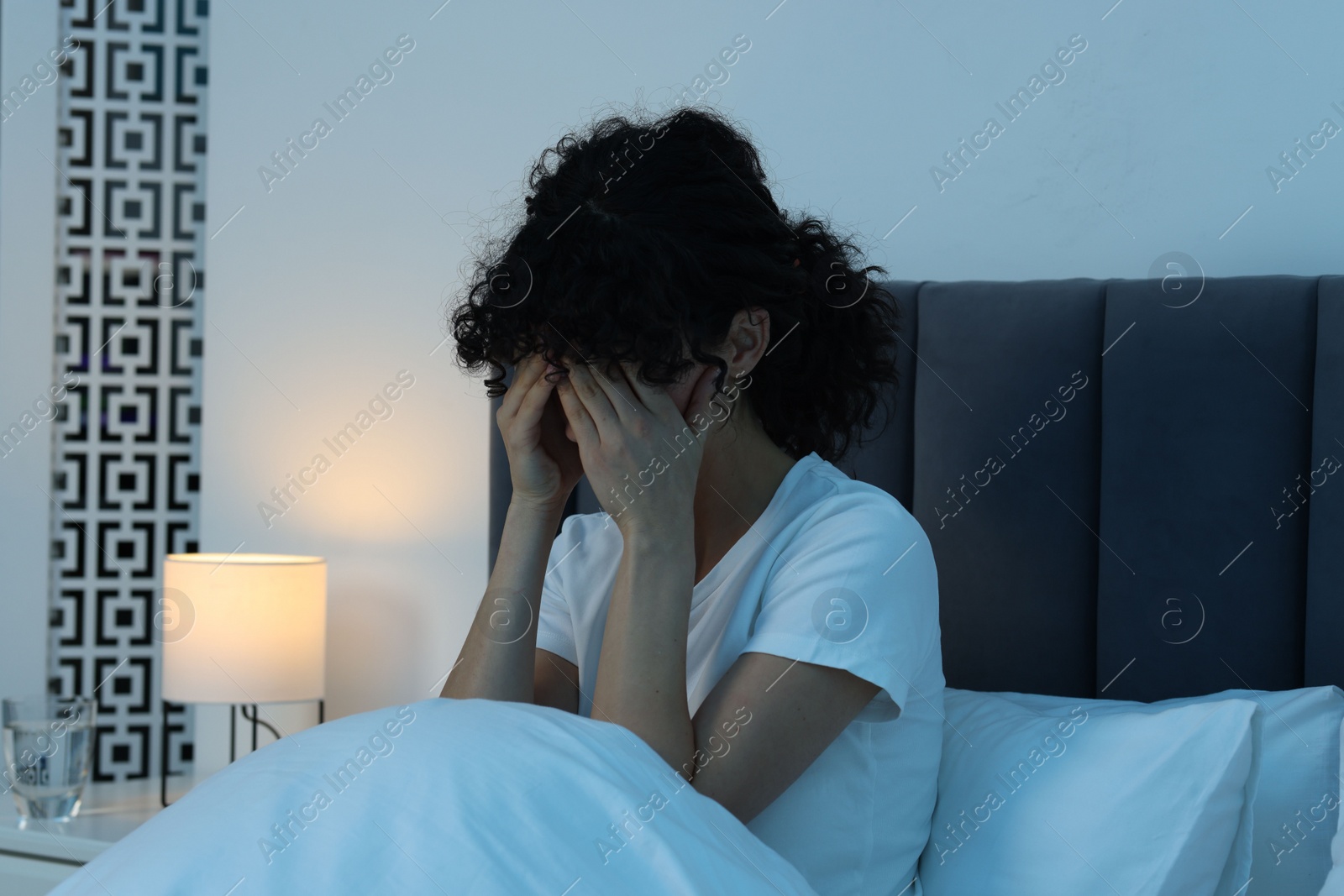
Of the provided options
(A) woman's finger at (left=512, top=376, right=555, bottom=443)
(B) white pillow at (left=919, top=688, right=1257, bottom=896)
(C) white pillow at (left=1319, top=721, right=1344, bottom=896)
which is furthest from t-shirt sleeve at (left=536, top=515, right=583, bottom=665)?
(C) white pillow at (left=1319, top=721, right=1344, bottom=896)

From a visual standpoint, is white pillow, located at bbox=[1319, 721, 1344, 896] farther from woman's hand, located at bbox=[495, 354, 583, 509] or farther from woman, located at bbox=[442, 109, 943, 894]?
woman's hand, located at bbox=[495, 354, 583, 509]

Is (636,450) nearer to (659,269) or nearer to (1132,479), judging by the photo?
(659,269)

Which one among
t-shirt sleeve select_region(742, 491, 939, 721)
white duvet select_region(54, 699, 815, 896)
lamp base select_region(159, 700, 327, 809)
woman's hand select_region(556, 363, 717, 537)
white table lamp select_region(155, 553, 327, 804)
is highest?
woman's hand select_region(556, 363, 717, 537)

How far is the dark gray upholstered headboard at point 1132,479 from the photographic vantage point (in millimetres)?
1217

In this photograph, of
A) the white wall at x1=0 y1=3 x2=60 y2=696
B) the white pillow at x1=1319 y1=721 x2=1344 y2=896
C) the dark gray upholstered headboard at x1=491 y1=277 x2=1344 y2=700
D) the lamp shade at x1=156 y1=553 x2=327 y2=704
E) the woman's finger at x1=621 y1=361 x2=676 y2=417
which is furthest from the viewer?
the white wall at x1=0 y1=3 x2=60 y2=696

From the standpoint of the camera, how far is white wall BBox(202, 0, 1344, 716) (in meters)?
1.36

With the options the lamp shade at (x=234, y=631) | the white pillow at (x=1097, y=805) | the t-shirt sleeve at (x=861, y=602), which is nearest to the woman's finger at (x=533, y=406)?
the t-shirt sleeve at (x=861, y=602)

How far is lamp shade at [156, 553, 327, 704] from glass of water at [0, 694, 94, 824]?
0.14m

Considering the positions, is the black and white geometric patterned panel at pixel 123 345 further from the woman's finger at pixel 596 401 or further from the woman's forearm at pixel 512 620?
the woman's finger at pixel 596 401

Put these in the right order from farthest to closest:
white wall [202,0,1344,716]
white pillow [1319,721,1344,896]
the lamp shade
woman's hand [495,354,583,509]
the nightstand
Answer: the lamp shade → the nightstand → white wall [202,0,1344,716] → woman's hand [495,354,583,509] → white pillow [1319,721,1344,896]

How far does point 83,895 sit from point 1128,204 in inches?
53.4

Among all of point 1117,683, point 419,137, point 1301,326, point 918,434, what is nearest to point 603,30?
point 419,137

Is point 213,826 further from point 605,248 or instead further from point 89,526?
point 89,526

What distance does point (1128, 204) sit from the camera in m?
1.41
